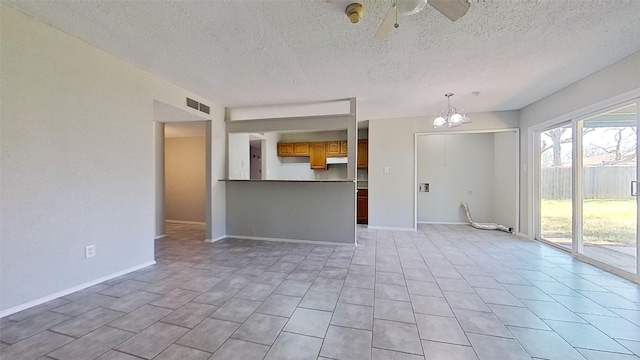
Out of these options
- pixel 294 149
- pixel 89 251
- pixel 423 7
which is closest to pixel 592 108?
pixel 423 7

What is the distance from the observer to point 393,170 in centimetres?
547

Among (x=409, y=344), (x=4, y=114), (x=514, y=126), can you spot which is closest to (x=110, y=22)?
(x=4, y=114)

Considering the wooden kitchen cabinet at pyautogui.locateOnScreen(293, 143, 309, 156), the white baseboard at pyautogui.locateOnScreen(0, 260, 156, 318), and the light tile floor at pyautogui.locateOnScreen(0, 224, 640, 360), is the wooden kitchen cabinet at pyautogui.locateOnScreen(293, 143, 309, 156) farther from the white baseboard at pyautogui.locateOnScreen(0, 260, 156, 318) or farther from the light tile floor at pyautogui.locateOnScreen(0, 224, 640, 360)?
the white baseboard at pyautogui.locateOnScreen(0, 260, 156, 318)

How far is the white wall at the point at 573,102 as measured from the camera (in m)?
2.70

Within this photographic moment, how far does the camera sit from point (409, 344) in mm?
1655

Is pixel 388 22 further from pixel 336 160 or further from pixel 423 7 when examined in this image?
pixel 336 160

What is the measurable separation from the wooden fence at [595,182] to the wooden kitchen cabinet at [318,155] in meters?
4.51

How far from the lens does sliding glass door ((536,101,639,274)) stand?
2.82 meters

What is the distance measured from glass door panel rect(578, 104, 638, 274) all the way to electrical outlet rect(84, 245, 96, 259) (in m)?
5.66

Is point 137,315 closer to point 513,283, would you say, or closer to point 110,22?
point 110,22

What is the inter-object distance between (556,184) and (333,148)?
4.48 meters

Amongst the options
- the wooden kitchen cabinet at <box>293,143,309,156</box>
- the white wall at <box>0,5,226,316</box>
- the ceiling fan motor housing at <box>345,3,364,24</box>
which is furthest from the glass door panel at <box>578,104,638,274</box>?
the white wall at <box>0,5,226,316</box>

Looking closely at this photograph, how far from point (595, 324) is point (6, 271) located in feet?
14.8

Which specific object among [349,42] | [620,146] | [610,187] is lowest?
[610,187]
